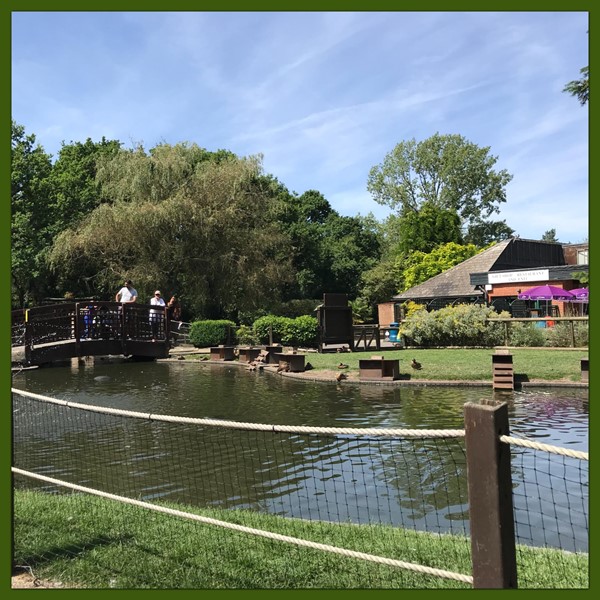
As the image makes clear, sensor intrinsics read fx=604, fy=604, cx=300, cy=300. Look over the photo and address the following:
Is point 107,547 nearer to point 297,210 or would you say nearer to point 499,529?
point 499,529

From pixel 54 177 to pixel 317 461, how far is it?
3833cm

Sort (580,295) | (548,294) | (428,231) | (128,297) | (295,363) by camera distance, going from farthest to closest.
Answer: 1. (428,231)
2. (548,294)
3. (580,295)
4. (128,297)
5. (295,363)

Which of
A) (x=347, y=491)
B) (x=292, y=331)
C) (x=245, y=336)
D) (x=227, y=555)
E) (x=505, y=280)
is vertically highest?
(x=505, y=280)

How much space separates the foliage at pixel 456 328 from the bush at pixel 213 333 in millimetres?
8496

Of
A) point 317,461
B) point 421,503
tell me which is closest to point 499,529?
point 421,503

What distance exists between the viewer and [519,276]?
34.7m

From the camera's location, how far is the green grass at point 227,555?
13.8 feet

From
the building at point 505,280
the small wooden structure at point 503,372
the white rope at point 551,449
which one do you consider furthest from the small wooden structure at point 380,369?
the building at point 505,280

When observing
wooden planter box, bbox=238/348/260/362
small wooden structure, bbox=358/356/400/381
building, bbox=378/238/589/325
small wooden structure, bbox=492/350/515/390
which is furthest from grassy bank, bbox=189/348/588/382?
building, bbox=378/238/589/325

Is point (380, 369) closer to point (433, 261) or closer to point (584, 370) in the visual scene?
point (584, 370)

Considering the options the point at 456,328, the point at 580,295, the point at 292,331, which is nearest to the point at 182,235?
the point at 292,331

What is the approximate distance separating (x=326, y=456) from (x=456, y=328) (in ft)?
50.0

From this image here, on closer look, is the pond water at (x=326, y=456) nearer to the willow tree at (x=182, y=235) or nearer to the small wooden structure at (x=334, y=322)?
the small wooden structure at (x=334, y=322)

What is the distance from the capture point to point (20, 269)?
118ft
